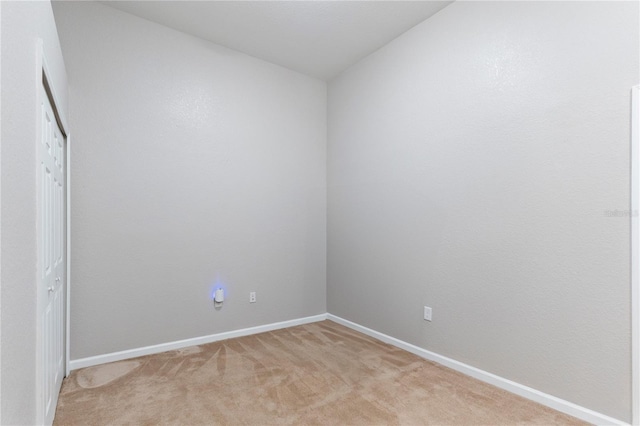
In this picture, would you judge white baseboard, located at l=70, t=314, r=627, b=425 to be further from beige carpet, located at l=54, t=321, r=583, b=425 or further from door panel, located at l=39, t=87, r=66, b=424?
door panel, located at l=39, t=87, r=66, b=424

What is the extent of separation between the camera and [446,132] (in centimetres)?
291

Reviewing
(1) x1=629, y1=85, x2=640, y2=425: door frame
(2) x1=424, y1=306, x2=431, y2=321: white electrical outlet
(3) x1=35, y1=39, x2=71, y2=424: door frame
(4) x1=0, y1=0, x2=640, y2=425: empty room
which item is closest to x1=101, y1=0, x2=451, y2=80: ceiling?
(4) x1=0, y1=0, x2=640, y2=425: empty room

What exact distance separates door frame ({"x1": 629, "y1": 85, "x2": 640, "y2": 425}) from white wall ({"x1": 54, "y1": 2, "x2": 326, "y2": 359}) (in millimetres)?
2993

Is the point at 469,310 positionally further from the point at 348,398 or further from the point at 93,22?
the point at 93,22

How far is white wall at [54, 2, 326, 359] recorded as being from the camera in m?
2.87

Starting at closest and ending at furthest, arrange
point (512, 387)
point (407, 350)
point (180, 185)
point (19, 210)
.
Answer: point (19, 210) → point (512, 387) → point (407, 350) → point (180, 185)

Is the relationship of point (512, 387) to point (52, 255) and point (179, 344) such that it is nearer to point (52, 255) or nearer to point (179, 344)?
point (179, 344)

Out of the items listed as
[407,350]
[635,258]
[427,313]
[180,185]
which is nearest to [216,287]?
[180,185]

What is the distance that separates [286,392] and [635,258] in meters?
2.33

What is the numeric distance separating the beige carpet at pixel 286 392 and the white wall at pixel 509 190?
1.11 feet

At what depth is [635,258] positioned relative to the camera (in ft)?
6.16

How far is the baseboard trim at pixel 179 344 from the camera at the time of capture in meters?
2.83

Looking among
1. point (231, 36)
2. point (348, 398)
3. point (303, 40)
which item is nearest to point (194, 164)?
point (231, 36)

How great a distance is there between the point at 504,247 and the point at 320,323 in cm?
240
